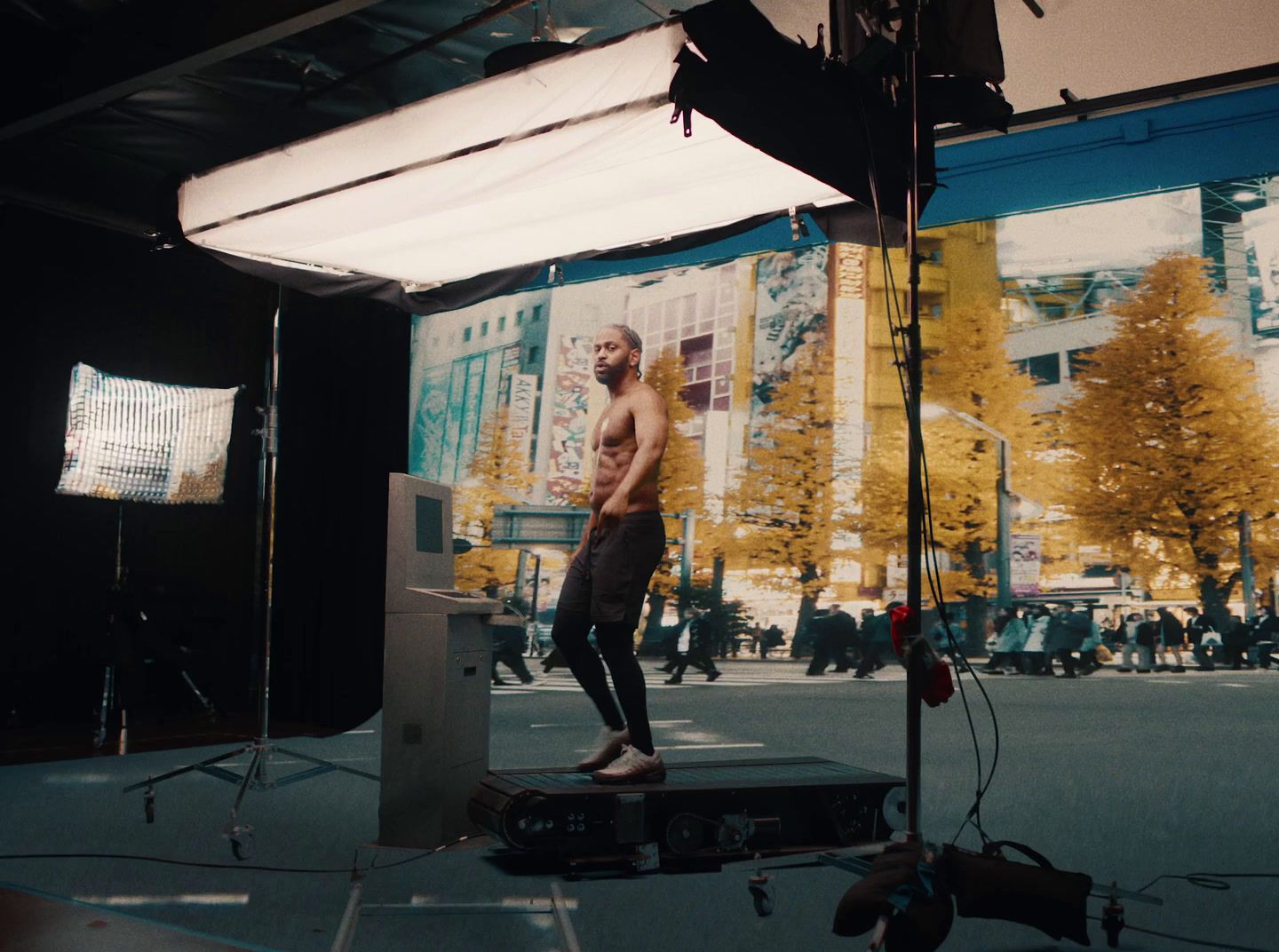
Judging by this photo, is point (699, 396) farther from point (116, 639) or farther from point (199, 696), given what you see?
point (116, 639)

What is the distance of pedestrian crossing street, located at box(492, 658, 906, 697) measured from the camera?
827 cm

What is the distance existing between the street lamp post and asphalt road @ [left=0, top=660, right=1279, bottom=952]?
173cm

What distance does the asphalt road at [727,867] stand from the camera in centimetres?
246

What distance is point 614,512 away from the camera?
312 cm

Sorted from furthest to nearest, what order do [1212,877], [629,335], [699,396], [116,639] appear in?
1. [699,396]
2. [116,639]
3. [629,335]
4. [1212,877]

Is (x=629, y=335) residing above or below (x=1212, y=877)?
above

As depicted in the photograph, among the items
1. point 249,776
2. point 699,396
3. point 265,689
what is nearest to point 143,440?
point 265,689

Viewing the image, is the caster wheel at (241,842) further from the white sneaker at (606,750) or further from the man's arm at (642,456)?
the man's arm at (642,456)

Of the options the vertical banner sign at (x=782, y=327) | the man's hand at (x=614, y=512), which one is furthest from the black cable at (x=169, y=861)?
the vertical banner sign at (x=782, y=327)

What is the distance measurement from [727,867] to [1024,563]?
6.51 m

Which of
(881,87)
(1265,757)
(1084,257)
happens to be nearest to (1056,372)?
(1084,257)

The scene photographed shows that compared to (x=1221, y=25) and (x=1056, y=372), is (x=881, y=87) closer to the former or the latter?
(x=1221, y=25)

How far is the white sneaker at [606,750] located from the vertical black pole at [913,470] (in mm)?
1104

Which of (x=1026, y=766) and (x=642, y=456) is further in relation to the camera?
(x=1026, y=766)
